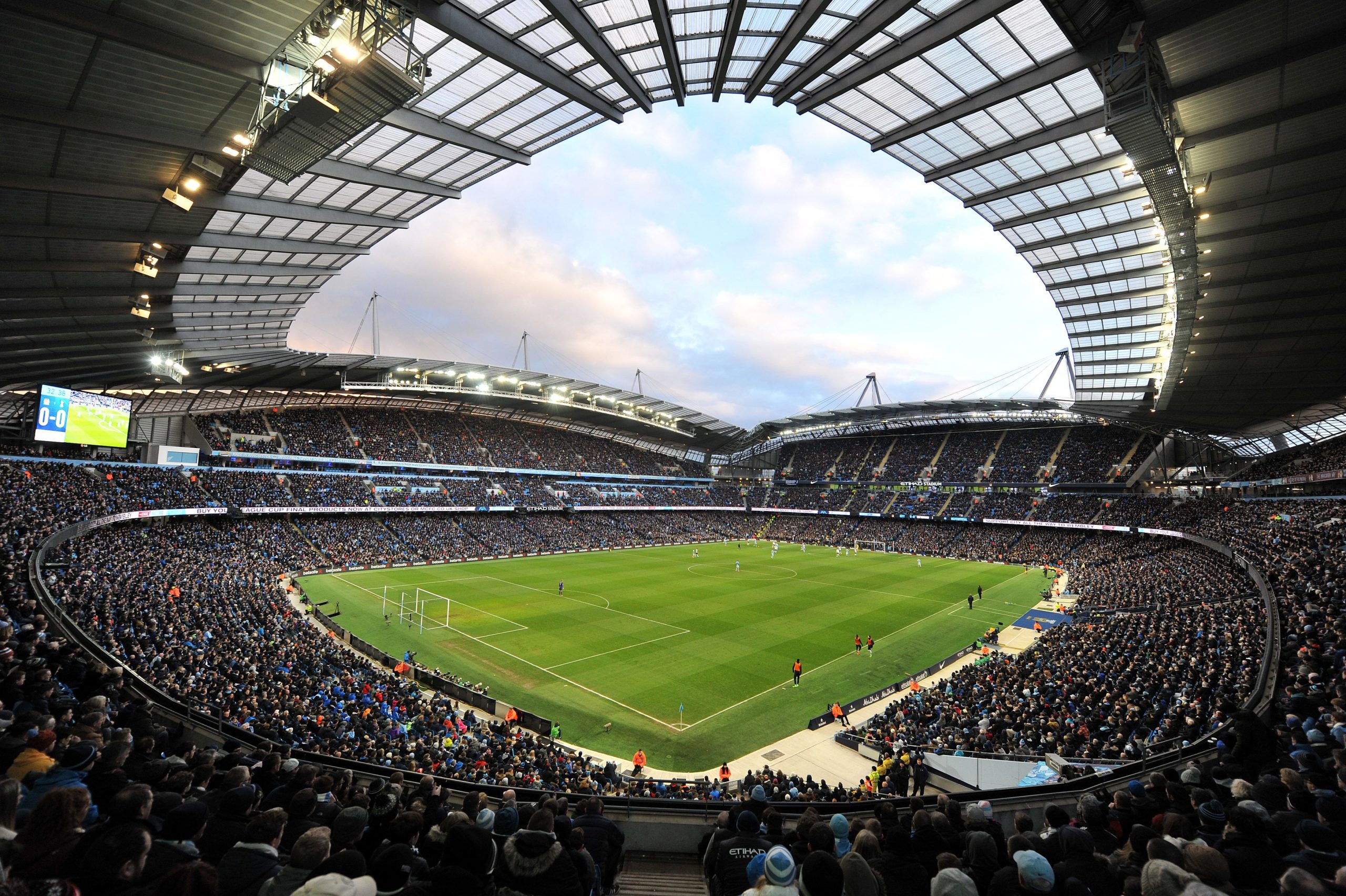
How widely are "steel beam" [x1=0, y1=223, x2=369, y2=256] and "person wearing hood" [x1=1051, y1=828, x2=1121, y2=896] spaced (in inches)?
856

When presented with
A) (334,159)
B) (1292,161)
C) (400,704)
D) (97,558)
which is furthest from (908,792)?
(97,558)

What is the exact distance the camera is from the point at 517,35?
41.9 feet

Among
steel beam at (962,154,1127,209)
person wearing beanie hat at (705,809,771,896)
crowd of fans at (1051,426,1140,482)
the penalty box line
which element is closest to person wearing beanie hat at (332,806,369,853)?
person wearing beanie hat at (705,809,771,896)

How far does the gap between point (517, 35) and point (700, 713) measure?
2156 cm

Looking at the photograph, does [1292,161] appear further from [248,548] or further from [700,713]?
[248,548]

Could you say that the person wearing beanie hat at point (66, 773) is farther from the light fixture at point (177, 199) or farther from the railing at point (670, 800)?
the light fixture at point (177, 199)

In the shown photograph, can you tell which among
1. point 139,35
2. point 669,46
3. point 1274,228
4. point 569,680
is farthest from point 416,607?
point 1274,228

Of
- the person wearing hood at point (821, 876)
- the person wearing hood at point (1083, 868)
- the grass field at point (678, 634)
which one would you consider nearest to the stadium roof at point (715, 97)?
the person wearing hood at point (821, 876)

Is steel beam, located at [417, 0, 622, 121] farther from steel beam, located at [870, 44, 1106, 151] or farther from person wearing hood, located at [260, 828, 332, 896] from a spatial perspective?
person wearing hood, located at [260, 828, 332, 896]

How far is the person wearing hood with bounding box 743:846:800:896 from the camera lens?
3457mm

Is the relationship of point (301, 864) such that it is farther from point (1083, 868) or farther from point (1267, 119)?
point (1267, 119)

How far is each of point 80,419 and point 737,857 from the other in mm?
47130

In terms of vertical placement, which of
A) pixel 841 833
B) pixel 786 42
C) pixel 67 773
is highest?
pixel 786 42

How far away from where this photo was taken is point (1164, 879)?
336 cm
